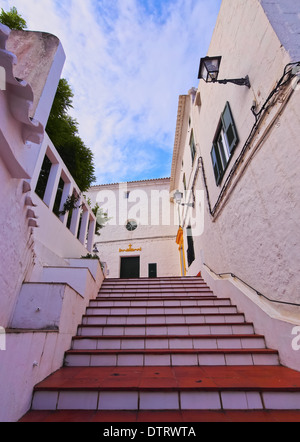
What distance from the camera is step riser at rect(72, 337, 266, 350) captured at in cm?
277

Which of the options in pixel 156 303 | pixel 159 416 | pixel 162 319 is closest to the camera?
pixel 159 416

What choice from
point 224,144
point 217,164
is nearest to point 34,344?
point 217,164

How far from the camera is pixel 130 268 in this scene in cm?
1334

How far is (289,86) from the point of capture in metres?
2.45

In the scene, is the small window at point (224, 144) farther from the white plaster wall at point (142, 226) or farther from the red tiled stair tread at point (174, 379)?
the white plaster wall at point (142, 226)

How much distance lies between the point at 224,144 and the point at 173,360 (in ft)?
14.6

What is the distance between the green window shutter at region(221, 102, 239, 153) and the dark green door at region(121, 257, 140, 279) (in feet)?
34.4

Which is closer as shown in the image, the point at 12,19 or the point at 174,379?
the point at 174,379

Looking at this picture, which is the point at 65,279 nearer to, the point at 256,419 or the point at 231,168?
A: the point at 256,419

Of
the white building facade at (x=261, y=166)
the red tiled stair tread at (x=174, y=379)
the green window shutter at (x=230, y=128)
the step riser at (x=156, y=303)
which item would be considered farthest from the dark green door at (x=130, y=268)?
the red tiled stair tread at (x=174, y=379)

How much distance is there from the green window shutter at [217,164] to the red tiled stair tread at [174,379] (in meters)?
3.72

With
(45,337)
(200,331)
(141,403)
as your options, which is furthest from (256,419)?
(45,337)

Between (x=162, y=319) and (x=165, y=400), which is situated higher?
(x=162, y=319)

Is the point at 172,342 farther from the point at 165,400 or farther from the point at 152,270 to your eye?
the point at 152,270
